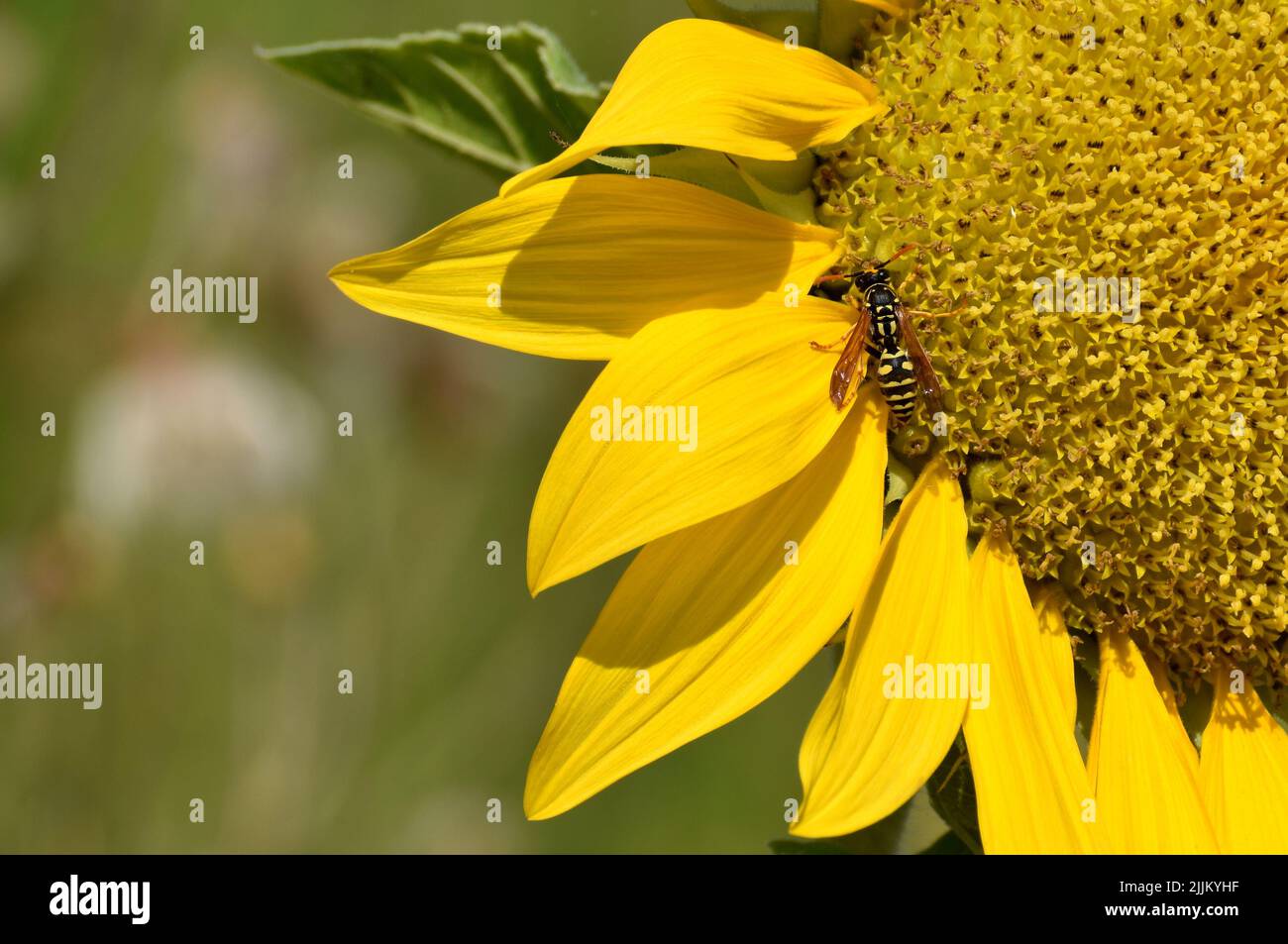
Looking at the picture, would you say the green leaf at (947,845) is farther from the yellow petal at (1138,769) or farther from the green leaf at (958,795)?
the yellow petal at (1138,769)

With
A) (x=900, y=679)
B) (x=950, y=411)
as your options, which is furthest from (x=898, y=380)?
(x=900, y=679)

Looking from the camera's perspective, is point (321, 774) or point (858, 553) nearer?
point (858, 553)

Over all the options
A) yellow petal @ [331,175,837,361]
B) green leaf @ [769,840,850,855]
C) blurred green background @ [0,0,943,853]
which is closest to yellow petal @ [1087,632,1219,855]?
green leaf @ [769,840,850,855]

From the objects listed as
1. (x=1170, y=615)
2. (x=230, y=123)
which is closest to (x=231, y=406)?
(x=230, y=123)

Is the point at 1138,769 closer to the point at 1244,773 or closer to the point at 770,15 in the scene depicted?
the point at 1244,773

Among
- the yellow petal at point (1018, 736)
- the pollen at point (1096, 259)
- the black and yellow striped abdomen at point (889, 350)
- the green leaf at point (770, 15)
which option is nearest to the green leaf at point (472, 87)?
the green leaf at point (770, 15)
